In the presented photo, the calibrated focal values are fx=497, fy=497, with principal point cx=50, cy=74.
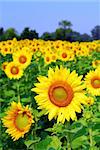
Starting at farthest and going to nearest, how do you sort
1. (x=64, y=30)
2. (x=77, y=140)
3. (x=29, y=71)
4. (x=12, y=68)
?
(x=64, y=30), (x=29, y=71), (x=12, y=68), (x=77, y=140)

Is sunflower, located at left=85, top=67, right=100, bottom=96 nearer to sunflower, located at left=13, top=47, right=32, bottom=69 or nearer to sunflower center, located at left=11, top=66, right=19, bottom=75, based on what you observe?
sunflower center, located at left=11, top=66, right=19, bottom=75

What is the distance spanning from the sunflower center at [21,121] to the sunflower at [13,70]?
130 inches

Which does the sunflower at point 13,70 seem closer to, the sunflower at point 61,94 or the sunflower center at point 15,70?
the sunflower center at point 15,70

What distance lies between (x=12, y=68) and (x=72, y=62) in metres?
3.44

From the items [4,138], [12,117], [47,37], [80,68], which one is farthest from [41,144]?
[47,37]

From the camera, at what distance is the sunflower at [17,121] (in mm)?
2969

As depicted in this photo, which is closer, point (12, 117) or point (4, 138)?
point (12, 117)

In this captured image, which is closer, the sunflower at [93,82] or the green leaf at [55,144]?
the green leaf at [55,144]

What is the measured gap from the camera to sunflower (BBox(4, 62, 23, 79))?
637 centimetres

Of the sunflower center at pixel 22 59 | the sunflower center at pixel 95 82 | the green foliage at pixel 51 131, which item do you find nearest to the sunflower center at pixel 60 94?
the green foliage at pixel 51 131

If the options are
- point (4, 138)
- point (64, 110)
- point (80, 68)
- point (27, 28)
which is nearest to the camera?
point (64, 110)

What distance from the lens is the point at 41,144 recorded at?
3.13 m

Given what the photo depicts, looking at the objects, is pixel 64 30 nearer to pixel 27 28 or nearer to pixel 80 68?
pixel 27 28

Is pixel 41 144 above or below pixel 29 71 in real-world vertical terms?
below
